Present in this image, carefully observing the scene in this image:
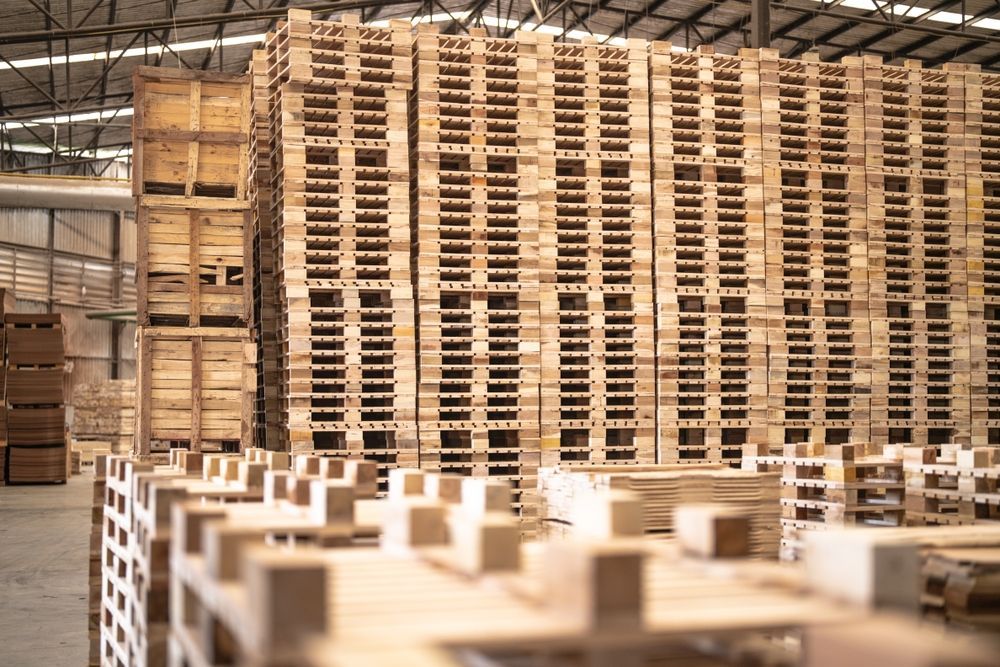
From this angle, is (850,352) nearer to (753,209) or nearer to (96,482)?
(753,209)

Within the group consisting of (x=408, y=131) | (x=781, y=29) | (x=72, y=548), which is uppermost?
(x=781, y=29)

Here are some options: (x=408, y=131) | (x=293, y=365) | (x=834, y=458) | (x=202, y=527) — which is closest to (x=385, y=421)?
(x=293, y=365)

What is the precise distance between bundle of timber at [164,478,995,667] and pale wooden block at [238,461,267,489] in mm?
1680

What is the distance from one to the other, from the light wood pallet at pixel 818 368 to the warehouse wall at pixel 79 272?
21.7 metres

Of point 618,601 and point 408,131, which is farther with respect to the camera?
point 408,131

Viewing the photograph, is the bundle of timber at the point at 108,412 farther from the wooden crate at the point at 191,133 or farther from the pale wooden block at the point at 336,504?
the pale wooden block at the point at 336,504

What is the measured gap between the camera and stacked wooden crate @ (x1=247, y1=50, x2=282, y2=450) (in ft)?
35.3

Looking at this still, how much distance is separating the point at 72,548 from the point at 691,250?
22.4 feet

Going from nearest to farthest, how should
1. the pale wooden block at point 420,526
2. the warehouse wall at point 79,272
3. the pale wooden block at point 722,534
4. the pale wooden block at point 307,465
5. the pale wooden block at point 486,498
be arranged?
the pale wooden block at point 722,534 → the pale wooden block at point 420,526 → the pale wooden block at point 486,498 → the pale wooden block at point 307,465 → the warehouse wall at point 79,272

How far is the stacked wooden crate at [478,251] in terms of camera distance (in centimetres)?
986

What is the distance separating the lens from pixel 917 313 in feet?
37.0

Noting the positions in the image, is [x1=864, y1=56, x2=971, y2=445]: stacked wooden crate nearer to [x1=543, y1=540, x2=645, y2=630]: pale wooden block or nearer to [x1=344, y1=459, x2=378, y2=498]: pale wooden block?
[x1=344, y1=459, x2=378, y2=498]: pale wooden block

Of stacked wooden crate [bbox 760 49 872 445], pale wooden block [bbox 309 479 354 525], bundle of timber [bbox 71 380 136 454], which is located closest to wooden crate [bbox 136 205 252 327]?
stacked wooden crate [bbox 760 49 872 445]

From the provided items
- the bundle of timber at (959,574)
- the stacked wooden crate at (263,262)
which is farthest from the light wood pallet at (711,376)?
the bundle of timber at (959,574)
